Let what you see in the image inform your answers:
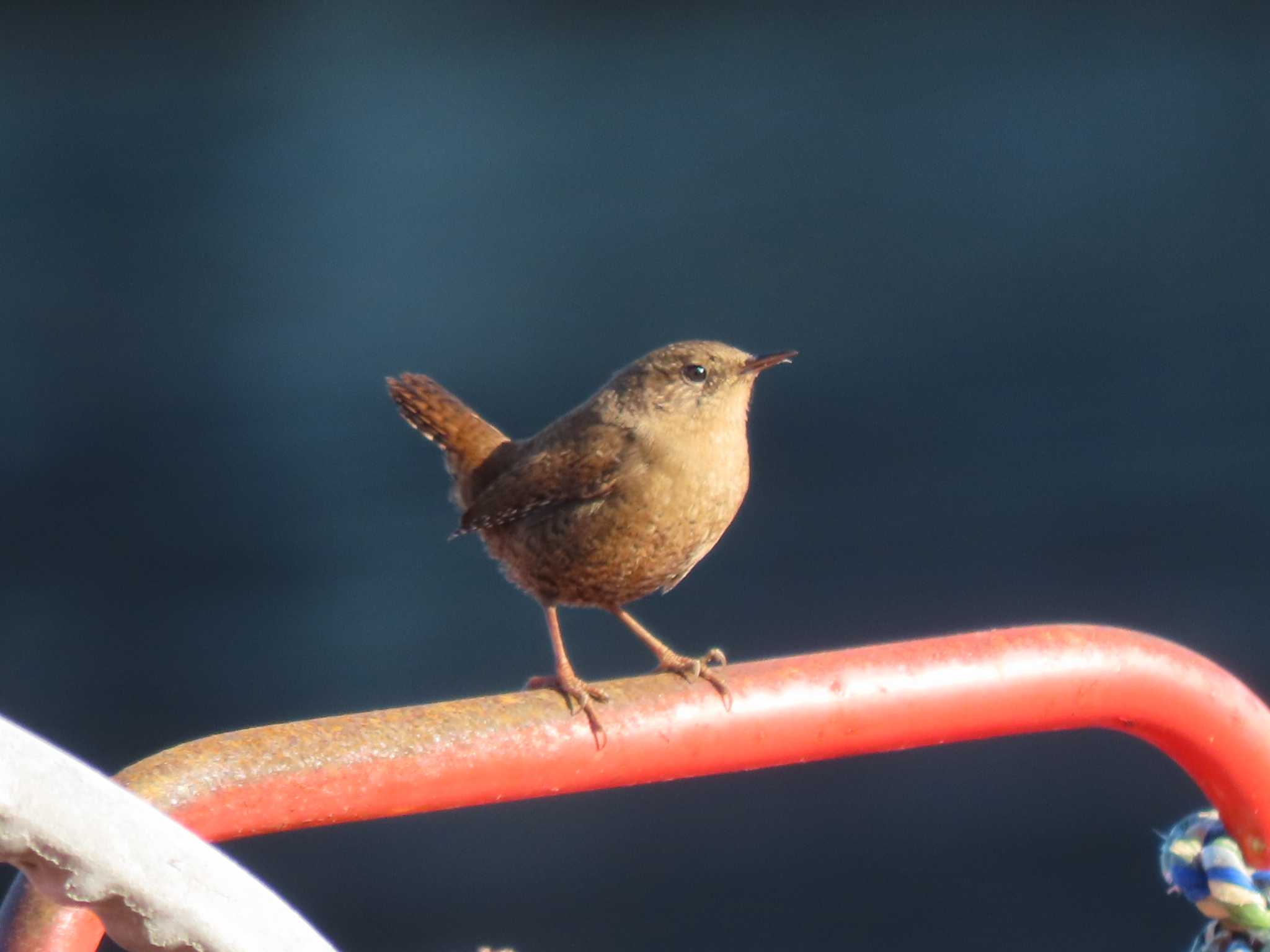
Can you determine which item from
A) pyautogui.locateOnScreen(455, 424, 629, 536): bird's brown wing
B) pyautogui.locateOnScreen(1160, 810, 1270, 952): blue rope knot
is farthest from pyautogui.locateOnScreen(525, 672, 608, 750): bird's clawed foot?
pyautogui.locateOnScreen(455, 424, 629, 536): bird's brown wing

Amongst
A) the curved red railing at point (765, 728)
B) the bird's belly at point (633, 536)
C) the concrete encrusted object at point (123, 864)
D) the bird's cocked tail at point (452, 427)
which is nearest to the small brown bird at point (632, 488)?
the bird's belly at point (633, 536)

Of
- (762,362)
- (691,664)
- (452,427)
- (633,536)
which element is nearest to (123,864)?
(691,664)

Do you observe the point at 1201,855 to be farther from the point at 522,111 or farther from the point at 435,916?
the point at 522,111

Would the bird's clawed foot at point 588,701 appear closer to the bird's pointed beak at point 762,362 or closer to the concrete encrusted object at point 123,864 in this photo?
the concrete encrusted object at point 123,864

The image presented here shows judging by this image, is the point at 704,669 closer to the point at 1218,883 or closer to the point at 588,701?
the point at 588,701

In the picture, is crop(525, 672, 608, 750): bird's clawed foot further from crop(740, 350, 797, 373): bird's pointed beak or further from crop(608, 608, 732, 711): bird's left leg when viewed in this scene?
crop(740, 350, 797, 373): bird's pointed beak

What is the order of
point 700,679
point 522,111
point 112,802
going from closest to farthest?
point 112,802 → point 700,679 → point 522,111

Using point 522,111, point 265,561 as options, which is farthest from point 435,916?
point 522,111
